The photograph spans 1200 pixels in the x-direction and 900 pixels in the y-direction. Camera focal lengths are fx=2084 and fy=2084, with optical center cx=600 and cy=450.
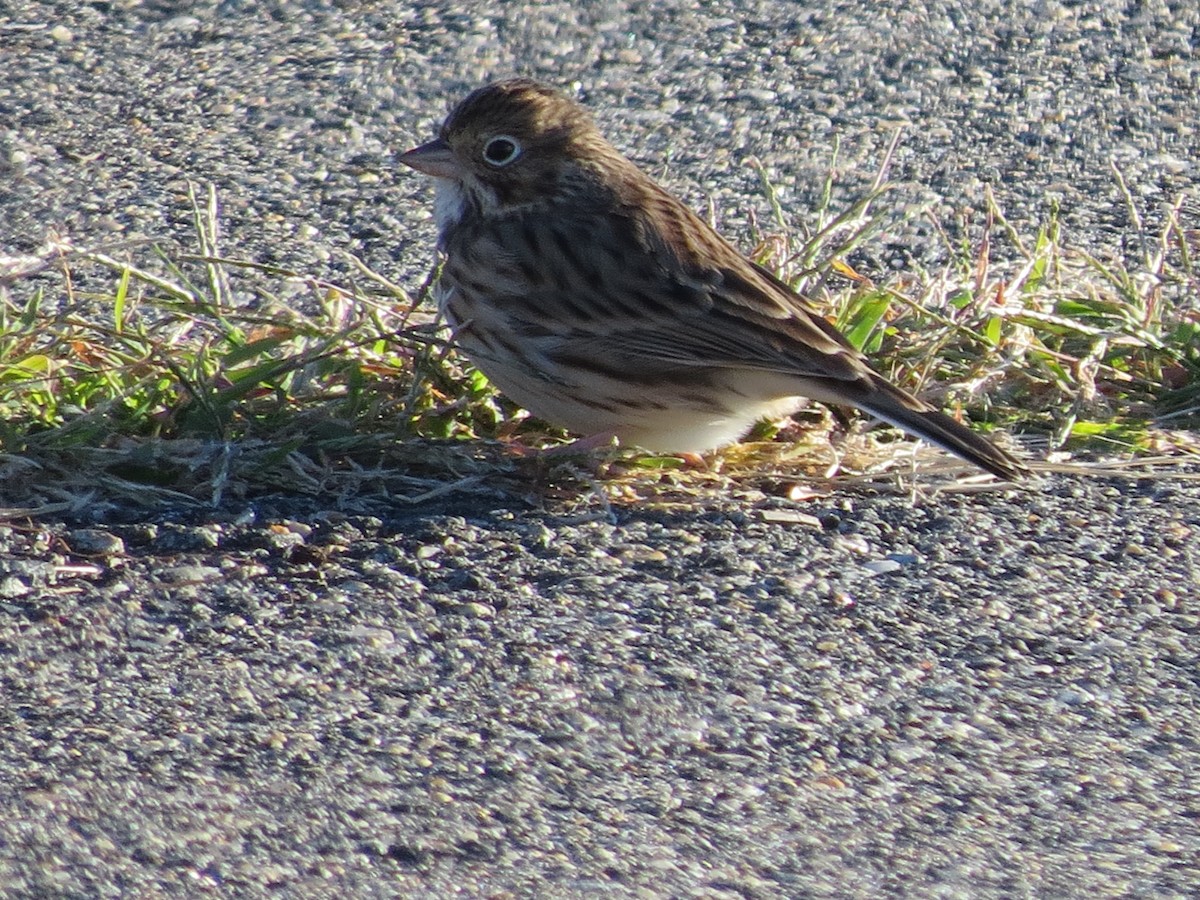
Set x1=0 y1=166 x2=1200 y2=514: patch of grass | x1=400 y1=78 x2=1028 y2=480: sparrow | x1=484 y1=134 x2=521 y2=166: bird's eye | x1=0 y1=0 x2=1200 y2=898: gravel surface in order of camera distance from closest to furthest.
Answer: x1=0 y1=0 x2=1200 y2=898: gravel surface → x1=0 y1=166 x2=1200 y2=514: patch of grass → x1=400 y1=78 x2=1028 y2=480: sparrow → x1=484 y1=134 x2=521 y2=166: bird's eye

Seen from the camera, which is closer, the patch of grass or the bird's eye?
the patch of grass

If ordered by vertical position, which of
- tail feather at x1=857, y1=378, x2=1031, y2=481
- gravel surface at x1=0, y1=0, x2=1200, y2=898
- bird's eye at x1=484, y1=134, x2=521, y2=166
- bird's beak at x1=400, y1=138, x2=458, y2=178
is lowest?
gravel surface at x1=0, y1=0, x2=1200, y2=898

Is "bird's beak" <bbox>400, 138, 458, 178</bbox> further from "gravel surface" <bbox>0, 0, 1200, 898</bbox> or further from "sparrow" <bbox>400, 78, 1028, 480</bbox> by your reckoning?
"gravel surface" <bbox>0, 0, 1200, 898</bbox>

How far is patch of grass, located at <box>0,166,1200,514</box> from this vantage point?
4.47 meters

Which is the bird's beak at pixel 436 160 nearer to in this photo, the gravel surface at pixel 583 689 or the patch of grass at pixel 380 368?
the patch of grass at pixel 380 368

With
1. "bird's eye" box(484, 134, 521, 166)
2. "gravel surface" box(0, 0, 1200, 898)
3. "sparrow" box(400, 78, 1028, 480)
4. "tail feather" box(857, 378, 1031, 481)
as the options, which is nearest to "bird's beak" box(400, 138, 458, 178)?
"bird's eye" box(484, 134, 521, 166)

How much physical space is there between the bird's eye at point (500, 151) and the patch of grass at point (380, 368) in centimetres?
42

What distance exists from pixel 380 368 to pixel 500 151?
71 cm

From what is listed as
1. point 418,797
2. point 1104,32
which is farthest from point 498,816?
point 1104,32

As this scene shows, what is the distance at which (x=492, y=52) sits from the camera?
6.98 metres

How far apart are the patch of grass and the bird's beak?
32cm

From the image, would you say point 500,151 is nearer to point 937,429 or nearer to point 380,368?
point 380,368

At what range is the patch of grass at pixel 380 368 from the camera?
4473mm

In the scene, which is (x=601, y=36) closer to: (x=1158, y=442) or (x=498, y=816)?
(x=1158, y=442)
